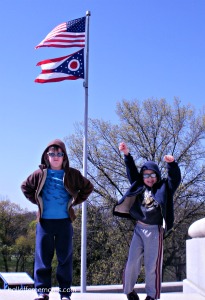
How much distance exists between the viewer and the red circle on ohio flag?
32.8ft

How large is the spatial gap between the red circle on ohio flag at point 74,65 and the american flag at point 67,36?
14.0 inches

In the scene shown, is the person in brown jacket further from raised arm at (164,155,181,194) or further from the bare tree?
the bare tree

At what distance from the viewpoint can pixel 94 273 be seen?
62.8 feet

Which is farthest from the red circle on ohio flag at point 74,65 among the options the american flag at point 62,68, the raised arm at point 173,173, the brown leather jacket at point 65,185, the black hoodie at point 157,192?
the raised arm at point 173,173

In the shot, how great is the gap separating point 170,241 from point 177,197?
7.31 feet

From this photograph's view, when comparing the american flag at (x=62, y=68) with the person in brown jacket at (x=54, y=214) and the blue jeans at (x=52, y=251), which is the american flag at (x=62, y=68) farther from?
the blue jeans at (x=52, y=251)

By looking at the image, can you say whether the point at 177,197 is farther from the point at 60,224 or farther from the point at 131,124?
the point at 60,224

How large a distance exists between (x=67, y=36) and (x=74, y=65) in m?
0.67

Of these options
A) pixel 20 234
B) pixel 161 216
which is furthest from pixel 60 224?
pixel 20 234

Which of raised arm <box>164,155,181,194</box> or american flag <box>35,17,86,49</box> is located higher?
american flag <box>35,17,86,49</box>

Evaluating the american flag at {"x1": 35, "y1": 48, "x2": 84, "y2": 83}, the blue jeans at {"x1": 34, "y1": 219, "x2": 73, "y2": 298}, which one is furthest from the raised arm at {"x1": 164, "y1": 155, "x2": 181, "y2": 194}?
the american flag at {"x1": 35, "y1": 48, "x2": 84, "y2": 83}

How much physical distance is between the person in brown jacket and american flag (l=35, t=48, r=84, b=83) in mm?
5689

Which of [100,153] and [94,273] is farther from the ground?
[100,153]

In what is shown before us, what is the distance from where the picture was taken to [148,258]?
393cm
